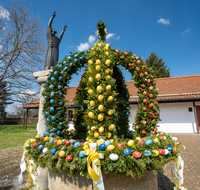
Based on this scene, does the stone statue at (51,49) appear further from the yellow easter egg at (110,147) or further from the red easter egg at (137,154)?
the red easter egg at (137,154)

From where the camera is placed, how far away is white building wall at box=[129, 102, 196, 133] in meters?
12.4

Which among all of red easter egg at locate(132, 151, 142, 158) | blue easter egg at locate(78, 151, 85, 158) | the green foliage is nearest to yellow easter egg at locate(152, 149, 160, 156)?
red easter egg at locate(132, 151, 142, 158)

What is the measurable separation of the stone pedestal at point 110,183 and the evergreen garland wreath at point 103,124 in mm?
152

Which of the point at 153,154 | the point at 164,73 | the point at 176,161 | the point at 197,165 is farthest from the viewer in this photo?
the point at 164,73

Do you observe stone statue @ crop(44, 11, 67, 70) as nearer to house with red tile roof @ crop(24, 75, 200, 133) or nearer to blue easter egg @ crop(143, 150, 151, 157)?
blue easter egg @ crop(143, 150, 151, 157)

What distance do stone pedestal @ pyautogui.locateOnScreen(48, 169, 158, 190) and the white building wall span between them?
35.7ft

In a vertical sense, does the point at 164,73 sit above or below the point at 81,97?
above

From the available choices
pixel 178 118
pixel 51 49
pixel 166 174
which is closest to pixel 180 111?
pixel 178 118

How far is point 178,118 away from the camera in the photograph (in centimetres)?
1265

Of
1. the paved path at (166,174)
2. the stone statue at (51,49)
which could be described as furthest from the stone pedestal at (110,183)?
the stone statue at (51,49)

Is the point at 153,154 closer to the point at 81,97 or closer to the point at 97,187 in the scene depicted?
the point at 97,187

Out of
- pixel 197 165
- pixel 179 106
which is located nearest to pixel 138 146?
pixel 197 165

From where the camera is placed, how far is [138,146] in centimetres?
176

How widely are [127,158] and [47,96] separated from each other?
1.82m
